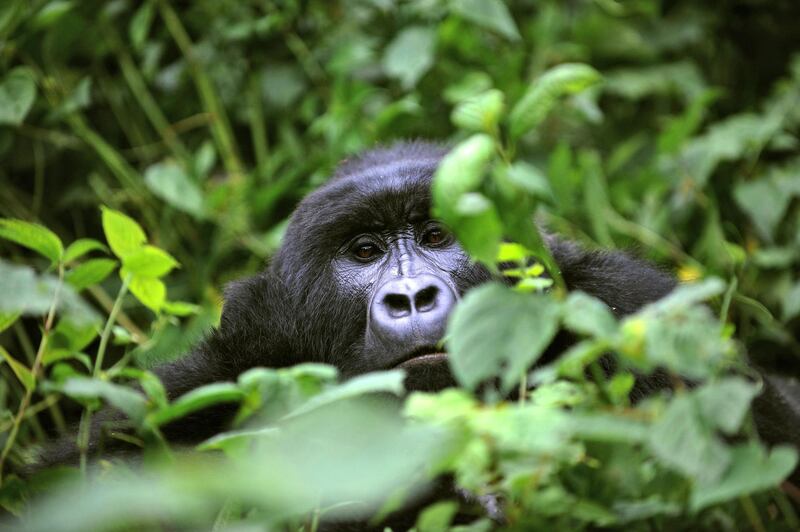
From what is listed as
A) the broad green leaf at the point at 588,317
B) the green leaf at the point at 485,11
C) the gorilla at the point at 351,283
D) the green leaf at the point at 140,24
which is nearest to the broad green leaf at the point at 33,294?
the broad green leaf at the point at 588,317

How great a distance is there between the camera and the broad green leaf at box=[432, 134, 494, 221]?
1.62m

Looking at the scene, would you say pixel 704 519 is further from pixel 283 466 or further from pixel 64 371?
pixel 64 371

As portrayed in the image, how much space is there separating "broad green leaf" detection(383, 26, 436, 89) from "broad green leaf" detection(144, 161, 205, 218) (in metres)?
1.06

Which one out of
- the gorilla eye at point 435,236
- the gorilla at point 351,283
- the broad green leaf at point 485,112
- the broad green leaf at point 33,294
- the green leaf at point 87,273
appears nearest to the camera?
the broad green leaf at point 33,294

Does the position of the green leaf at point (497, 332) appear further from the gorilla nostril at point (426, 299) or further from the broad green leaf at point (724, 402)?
the gorilla nostril at point (426, 299)

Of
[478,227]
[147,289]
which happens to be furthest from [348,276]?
[478,227]

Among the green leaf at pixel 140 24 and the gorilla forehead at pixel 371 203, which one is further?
the green leaf at pixel 140 24

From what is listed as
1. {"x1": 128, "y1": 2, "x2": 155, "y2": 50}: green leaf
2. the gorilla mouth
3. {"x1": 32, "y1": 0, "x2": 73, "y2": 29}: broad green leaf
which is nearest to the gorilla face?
the gorilla mouth

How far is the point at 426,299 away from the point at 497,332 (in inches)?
49.2

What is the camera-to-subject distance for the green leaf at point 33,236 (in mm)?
2113

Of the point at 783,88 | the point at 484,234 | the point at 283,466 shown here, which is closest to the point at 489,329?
the point at 484,234

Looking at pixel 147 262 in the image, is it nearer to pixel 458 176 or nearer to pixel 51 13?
pixel 458 176

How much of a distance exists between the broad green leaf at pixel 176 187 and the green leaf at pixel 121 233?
2019 millimetres

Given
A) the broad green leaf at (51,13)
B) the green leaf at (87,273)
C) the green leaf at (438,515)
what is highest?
the broad green leaf at (51,13)
